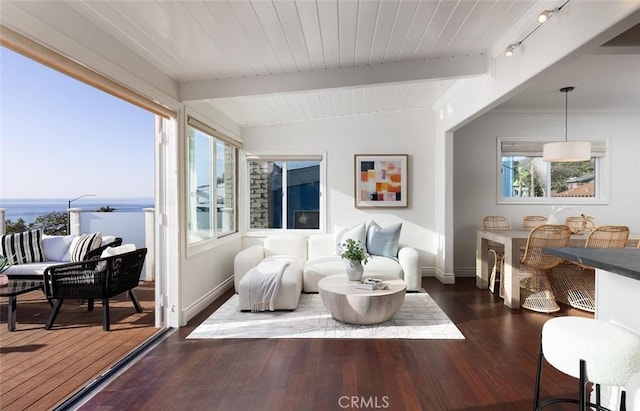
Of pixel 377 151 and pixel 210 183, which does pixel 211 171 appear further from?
pixel 377 151

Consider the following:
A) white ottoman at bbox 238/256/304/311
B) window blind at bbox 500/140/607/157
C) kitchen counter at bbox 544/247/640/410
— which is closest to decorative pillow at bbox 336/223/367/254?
white ottoman at bbox 238/256/304/311

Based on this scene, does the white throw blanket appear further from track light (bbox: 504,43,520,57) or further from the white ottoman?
track light (bbox: 504,43,520,57)

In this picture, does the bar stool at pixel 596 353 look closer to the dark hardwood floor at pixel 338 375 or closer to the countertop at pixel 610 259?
the countertop at pixel 610 259

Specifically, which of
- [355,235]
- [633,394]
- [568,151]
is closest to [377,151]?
[355,235]

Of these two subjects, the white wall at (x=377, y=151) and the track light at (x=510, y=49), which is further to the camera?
the white wall at (x=377, y=151)

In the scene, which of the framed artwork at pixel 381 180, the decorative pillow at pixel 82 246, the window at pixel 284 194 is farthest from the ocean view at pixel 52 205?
the framed artwork at pixel 381 180

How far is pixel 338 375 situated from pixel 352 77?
259cm

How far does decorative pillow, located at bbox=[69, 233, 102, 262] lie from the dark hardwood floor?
201 centimetres

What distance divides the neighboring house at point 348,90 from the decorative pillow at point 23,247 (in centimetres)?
214

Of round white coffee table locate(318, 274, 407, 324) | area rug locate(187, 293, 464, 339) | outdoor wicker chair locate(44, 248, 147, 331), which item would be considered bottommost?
area rug locate(187, 293, 464, 339)

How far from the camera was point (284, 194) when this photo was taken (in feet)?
17.7

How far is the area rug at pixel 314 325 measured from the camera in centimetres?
299

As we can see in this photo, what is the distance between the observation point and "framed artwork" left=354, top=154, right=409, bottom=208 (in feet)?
17.1

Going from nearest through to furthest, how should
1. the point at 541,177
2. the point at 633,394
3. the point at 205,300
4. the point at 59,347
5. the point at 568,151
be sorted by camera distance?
the point at 633,394 < the point at 59,347 < the point at 205,300 < the point at 568,151 < the point at 541,177
